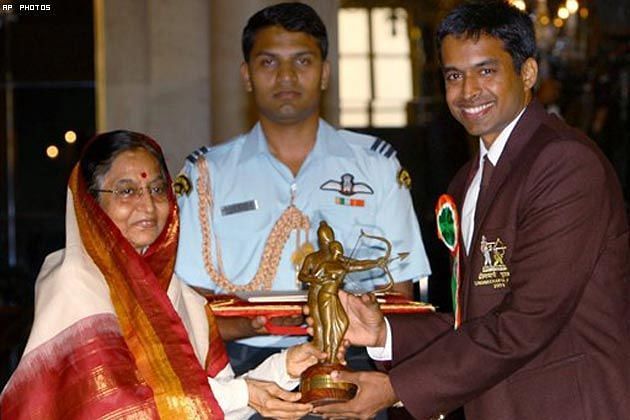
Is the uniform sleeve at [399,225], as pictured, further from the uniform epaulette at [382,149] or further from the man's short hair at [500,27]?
the man's short hair at [500,27]

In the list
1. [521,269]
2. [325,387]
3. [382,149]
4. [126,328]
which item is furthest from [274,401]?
[382,149]

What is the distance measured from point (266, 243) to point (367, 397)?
1.18 m

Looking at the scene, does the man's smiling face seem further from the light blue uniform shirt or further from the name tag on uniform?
the name tag on uniform

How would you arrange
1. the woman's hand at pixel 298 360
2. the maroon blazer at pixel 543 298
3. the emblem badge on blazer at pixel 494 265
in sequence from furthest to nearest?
the woman's hand at pixel 298 360 < the emblem badge on blazer at pixel 494 265 < the maroon blazer at pixel 543 298

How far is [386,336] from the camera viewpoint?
17.0 ft

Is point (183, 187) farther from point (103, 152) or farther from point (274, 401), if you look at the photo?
point (274, 401)

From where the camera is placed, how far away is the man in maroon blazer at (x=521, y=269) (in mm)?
4590

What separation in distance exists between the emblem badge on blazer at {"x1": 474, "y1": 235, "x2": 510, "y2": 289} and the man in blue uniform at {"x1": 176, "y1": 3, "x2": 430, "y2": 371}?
1100 millimetres

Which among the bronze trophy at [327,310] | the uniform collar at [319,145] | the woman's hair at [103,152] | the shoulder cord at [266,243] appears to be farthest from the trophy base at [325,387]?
Answer: the uniform collar at [319,145]

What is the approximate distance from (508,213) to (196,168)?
169 centimetres

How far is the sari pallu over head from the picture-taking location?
4609 millimetres

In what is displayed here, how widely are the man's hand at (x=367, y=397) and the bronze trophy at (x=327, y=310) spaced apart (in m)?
0.07

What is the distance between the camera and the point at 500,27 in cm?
490

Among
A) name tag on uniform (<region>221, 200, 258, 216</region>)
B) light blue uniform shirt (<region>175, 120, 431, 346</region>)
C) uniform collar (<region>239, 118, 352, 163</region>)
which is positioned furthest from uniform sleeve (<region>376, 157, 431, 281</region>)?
name tag on uniform (<region>221, 200, 258, 216</region>)
